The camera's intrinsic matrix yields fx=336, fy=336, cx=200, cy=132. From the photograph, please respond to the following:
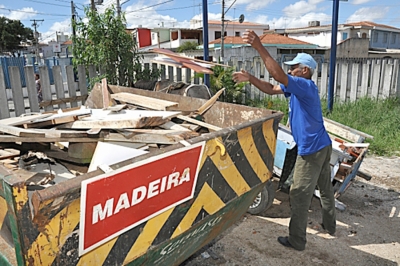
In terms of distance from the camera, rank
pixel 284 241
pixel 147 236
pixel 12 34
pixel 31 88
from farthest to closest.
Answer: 1. pixel 12 34
2. pixel 31 88
3. pixel 284 241
4. pixel 147 236

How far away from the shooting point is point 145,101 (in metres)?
3.47

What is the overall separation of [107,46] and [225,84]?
2.77m

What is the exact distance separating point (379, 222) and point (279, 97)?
5028 millimetres

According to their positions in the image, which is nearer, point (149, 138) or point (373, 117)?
point (149, 138)

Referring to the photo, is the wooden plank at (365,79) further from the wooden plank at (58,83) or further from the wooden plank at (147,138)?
the wooden plank at (147,138)

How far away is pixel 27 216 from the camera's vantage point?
135 cm

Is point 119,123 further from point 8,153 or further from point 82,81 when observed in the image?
point 82,81

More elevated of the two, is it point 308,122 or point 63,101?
point 308,122

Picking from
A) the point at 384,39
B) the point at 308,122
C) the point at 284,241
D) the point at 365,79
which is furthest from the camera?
the point at 384,39

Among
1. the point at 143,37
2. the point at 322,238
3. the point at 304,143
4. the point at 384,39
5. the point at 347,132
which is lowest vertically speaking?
the point at 322,238

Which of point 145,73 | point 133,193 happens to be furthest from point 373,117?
point 133,193

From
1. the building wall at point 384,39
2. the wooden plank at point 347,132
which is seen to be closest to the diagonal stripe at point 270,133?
the wooden plank at point 347,132

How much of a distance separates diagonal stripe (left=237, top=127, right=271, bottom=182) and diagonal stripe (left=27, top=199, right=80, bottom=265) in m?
1.20

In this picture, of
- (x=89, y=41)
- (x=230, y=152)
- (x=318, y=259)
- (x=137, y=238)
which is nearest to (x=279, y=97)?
(x=89, y=41)
